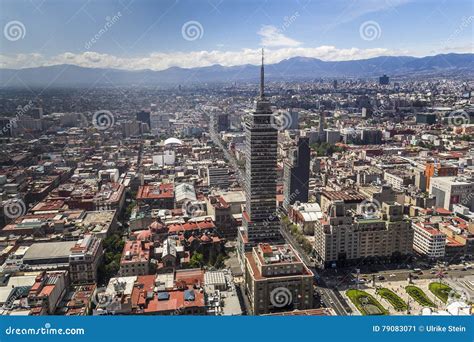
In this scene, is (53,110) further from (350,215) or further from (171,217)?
(350,215)

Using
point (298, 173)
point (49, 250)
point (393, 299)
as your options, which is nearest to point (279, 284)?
point (393, 299)

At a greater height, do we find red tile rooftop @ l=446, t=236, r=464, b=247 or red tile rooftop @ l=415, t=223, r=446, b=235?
red tile rooftop @ l=415, t=223, r=446, b=235

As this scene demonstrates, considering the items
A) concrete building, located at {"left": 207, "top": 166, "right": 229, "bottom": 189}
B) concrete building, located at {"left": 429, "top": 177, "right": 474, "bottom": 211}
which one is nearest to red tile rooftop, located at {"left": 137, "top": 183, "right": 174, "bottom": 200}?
concrete building, located at {"left": 207, "top": 166, "right": 229, "bottom": 189}

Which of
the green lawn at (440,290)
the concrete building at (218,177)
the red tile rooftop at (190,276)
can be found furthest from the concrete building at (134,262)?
the concrete building at (218,177)

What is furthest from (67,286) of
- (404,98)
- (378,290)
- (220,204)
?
(404,98)

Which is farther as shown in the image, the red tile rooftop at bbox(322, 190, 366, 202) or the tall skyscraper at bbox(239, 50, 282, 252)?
the red tile rooftop at bbox(322, 190, 366, 202)

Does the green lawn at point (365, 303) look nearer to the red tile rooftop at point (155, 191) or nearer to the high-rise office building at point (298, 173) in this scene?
the high-rise office building at point (298, 173)

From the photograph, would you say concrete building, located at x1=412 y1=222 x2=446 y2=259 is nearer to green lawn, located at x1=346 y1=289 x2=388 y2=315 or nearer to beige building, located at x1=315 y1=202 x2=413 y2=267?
beige building, located at x1=315 y1=202 x2=413 y2=267

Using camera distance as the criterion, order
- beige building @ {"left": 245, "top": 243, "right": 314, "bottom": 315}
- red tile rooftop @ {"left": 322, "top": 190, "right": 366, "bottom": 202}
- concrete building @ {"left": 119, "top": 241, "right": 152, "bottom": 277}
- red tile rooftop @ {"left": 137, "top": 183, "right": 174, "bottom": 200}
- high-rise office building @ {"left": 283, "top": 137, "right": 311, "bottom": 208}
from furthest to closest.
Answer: red tile rooftop @ {"left": 137, "top": 183, "right": 174, "bottom": 200}, high-rise office building @ {"left": 283, "top": 137, "right": 311, "bottom": 208}, red tile rooftop @ {"left": 322, "top": 190, "right": 366, "bottom": 202}, concrete building @ {"left": 119, "top": 241, "right": 152, "bottom": 277}, beige building @ {"left": 245, "top": 243, "right": 314, "bottom": 315}
